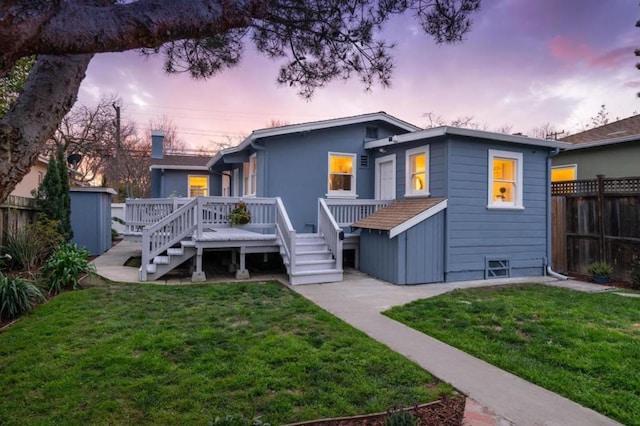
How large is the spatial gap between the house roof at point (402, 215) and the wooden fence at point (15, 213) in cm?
789

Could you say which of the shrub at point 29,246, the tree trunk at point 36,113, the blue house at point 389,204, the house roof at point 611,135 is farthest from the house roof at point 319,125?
the tree trunk at point 36,113

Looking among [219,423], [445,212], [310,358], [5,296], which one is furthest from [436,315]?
[5,296]

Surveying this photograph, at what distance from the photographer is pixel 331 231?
914 centimetres

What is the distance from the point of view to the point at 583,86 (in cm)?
1323

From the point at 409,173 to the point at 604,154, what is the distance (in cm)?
669

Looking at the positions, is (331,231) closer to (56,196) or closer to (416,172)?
(416,172)

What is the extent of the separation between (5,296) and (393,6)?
6.45m

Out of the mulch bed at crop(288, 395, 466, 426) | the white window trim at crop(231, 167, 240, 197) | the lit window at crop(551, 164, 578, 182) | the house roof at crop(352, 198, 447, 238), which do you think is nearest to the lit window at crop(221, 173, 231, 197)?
the white window trim at crop(231, 167, 240, 197)

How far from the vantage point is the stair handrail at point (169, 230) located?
8391 millimetres

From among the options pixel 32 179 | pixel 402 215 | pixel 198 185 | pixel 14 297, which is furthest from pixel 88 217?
pixel 402 215

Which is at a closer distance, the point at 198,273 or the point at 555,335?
the point at 555,335

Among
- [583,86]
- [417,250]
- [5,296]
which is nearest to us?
[5,296]

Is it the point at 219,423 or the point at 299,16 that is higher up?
the point at 299,16

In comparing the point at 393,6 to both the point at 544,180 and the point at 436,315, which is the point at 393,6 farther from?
the point at 544,180
